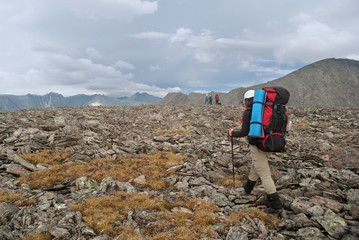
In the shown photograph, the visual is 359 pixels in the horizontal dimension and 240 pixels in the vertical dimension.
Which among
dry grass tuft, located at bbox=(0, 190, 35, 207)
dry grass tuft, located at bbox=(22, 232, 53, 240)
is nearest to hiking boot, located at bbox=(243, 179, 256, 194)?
dry grass tuft, located at bbox=(22, 232, 53, 240)

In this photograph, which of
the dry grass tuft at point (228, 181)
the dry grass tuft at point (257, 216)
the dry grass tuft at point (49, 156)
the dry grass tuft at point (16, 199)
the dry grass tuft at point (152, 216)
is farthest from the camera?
the dry grass tuft at point (49, 156)

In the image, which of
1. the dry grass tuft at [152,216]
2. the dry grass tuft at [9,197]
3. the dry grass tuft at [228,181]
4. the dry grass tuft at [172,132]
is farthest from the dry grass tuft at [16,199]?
the dry grass tuft at [172,132]

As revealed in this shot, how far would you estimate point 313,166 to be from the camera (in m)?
10.3

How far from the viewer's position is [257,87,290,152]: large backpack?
5.98 meters

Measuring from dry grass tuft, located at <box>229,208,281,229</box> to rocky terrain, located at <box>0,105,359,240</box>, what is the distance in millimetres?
35

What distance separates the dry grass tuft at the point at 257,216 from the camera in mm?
5852

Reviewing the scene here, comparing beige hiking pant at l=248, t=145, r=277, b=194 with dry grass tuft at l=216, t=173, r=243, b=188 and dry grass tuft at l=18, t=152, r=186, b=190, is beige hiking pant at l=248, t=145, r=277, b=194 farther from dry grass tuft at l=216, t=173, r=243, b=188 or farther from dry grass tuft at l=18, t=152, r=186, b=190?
dry grass tuft at l=18, t=152, r=186, b=190

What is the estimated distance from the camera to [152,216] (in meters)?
6.58

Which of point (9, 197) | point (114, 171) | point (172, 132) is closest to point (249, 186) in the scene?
point (114, 171)

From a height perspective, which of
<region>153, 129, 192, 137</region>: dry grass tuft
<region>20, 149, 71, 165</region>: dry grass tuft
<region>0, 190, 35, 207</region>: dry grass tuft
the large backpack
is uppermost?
the large backpack

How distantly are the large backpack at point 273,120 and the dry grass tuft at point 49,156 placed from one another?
1238cm

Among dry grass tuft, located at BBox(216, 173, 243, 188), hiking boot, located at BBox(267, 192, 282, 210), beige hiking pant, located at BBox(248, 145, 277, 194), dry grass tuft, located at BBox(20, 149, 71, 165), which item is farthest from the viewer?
dry grass tuft, located at BBox(20, 149, 71, 165)

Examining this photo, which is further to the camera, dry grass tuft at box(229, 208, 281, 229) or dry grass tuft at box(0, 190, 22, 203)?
dry grass tuft at box(0, 190, 22, 203)

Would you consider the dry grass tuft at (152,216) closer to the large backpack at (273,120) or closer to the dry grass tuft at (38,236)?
the dry grass tuft at (38,236)
